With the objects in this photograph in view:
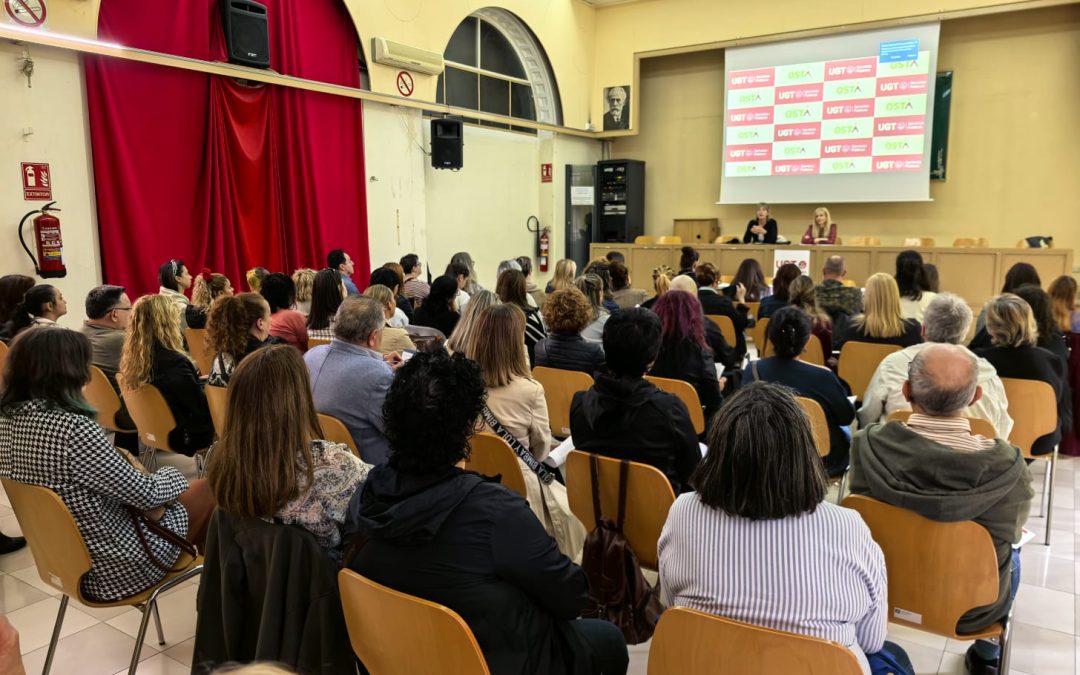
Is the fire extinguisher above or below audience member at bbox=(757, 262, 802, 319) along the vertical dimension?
above

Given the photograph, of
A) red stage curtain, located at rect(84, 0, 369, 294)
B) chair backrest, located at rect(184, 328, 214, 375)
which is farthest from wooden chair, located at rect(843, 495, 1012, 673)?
red stage curtain, located at rect(84, 0, 369, 294)

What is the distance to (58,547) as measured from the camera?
6.56 feet

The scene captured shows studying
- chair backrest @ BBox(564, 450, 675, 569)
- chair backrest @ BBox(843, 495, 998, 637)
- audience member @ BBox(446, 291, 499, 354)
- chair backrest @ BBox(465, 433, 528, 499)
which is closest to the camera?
chair backrest @ BBox(843, 495, 998, 637)

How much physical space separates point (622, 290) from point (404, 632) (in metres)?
4.26

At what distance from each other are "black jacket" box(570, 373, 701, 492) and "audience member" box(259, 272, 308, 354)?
2182 mm

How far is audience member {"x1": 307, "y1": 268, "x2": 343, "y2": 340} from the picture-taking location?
13.0ft

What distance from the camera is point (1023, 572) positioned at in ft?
9.91

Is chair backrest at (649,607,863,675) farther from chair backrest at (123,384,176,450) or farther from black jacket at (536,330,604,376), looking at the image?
chair backrest at (123,384,176,450)

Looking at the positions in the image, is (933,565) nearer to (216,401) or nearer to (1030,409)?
(1030,409)

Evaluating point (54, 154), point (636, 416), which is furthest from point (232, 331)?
point (54, 154)

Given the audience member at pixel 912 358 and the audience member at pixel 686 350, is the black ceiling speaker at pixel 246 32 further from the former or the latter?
the audience member at pixel 912 358

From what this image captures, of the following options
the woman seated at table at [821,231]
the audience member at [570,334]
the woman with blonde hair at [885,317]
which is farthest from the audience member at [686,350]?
the woman seated at table at [821,231]

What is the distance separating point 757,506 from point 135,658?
195 centimetres

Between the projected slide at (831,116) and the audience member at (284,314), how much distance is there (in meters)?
8.04
